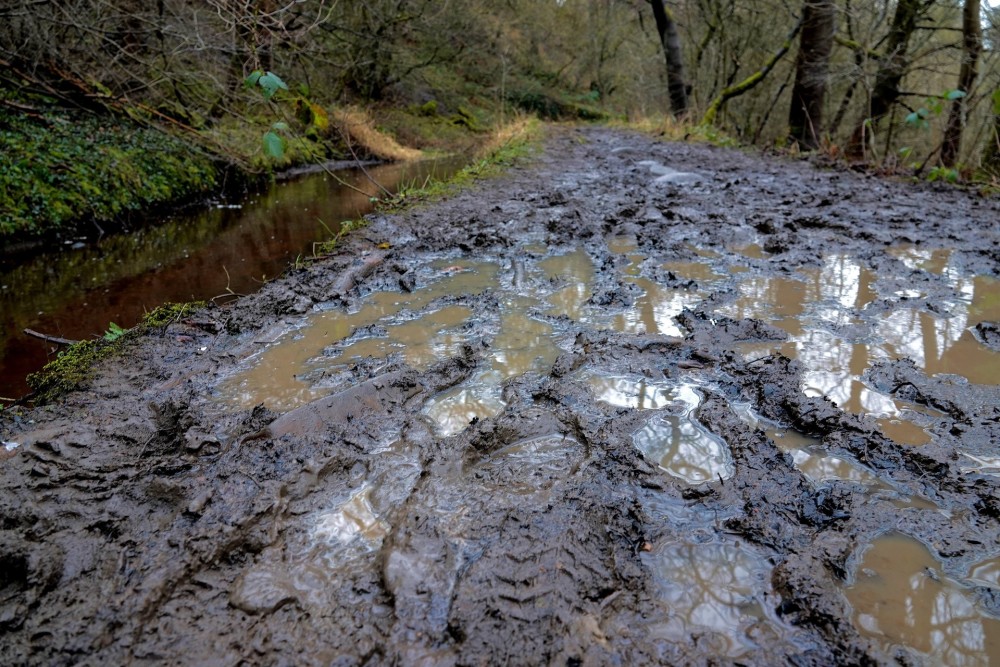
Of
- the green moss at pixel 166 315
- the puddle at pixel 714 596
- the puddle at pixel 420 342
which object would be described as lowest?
the puddle at pixel 714 596

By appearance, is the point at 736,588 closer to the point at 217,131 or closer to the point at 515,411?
the point at 515,411

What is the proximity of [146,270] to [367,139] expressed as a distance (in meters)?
8.95

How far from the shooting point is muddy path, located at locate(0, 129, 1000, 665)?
1292 mm

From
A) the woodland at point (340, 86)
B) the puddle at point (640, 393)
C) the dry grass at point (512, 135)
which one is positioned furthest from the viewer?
the dry grass at point (512, 135)

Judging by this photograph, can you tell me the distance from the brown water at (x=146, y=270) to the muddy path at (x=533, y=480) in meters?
0.87

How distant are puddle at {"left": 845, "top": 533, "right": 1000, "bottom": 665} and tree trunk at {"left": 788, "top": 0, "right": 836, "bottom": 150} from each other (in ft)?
30.8

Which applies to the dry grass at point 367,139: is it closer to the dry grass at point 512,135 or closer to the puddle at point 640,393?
the dry grass at point 512,135

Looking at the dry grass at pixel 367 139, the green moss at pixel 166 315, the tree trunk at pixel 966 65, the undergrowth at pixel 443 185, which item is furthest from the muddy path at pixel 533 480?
the dry grass at pixel 367 139

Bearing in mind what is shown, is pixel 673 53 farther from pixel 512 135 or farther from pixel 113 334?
pixel 113 334

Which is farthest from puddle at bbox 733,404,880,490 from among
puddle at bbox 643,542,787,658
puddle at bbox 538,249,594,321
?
puddle at bbox 538,249,594,321

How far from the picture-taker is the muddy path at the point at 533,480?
1.29m

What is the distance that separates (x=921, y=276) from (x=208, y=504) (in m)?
4.05

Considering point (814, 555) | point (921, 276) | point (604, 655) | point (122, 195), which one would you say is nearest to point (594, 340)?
point (814, 555)

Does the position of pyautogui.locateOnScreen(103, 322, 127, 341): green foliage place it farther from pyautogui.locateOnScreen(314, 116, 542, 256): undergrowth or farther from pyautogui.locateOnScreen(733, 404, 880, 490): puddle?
pyautogui.locateOnScreen(733, 404, 880, 490): puddle
